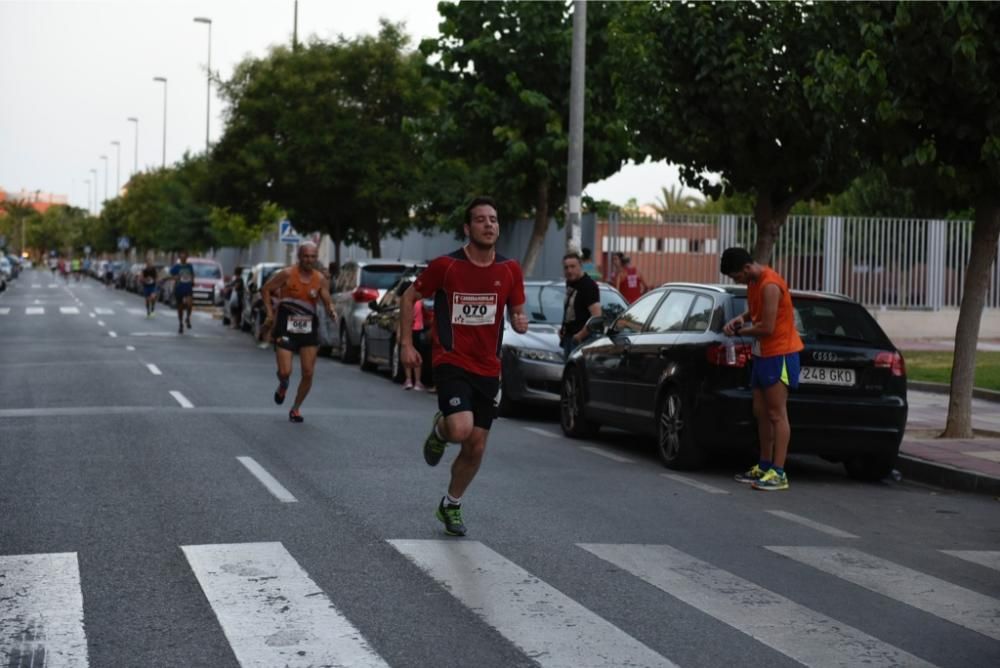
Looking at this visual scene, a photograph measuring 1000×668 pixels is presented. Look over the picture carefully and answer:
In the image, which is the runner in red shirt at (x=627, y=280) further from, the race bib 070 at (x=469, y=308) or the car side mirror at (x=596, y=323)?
the race bib 070 at (x=469, y=308)

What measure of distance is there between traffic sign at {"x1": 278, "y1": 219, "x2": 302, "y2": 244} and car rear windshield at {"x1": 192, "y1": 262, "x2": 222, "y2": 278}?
49.0ft

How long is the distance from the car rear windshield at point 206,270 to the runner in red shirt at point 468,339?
159 ft

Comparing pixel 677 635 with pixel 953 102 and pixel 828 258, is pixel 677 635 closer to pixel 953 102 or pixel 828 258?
pixel 953 102

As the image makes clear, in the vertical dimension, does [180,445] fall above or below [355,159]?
below

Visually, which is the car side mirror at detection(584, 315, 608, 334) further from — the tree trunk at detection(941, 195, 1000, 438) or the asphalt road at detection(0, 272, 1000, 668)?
the tree trunk at detection(941, 195, 1000, 438)

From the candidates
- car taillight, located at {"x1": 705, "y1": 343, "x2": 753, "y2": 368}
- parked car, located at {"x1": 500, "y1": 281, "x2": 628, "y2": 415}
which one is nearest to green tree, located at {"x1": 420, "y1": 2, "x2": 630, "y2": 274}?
parked car, located at {"x1": 500, "y1": 281, "x2": 628, "y2": 415}

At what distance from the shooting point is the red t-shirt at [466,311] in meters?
8.44

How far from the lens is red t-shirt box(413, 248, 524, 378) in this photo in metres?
8.44

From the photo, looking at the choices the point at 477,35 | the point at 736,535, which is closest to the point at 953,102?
the point at 736,535

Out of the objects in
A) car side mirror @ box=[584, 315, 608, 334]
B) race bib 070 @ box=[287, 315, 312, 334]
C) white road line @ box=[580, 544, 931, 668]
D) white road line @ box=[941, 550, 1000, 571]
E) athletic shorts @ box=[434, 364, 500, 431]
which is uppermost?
car side mirror @ box=[584, 315, 608, 334]

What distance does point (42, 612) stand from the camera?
20.8 ft

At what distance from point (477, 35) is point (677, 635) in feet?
72.2

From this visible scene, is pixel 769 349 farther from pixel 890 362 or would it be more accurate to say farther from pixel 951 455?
pixel 951 455

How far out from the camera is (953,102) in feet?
43.2
